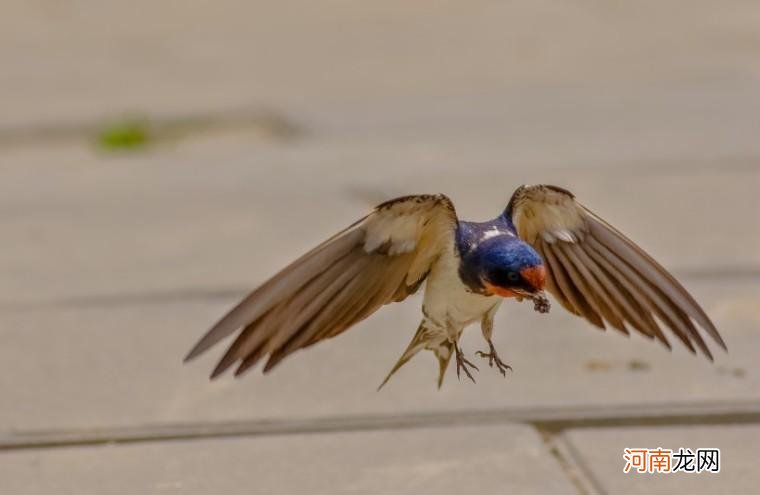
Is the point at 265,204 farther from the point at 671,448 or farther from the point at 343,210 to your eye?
the point at 671,448

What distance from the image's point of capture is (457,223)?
4.38 m

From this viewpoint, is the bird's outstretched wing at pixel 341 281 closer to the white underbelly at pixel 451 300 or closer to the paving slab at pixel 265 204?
the white underbelly at pixel 451 300

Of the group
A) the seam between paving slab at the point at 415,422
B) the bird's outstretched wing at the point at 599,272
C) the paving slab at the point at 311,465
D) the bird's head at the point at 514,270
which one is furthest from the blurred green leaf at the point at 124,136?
the bird's head at the point at 514,270

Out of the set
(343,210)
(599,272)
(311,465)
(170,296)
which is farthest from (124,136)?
(599,272)

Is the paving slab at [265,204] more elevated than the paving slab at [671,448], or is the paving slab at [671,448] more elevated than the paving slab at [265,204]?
the paving slab at [265,204]

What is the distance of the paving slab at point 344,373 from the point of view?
17.7 ft

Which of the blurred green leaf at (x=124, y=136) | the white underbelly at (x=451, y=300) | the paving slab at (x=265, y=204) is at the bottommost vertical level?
the white underbelly at (x=451, y=300)

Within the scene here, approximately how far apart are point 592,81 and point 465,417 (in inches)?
276

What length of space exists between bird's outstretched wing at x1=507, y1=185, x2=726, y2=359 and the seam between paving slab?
660mm

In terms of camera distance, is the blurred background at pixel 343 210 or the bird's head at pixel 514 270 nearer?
the bird's head at pixel 514 270

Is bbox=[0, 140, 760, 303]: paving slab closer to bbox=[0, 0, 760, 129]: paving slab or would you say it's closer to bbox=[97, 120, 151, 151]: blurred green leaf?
bbox=[97, 120, 151, 151]: blurred green leaf

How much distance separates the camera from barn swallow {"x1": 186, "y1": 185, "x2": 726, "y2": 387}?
13.6 ft

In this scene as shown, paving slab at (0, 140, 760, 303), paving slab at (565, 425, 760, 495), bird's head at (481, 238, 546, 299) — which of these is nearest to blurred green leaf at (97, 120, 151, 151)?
paving slab at (0, 140, 760, 303)

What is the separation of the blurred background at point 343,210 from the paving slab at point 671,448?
12 mm
